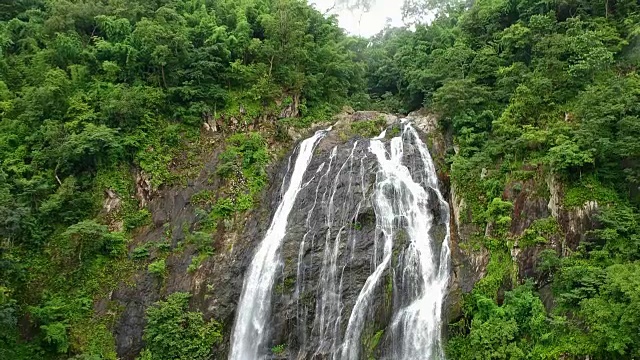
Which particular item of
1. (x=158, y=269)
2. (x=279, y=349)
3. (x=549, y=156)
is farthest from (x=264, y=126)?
(x=549, y=156)

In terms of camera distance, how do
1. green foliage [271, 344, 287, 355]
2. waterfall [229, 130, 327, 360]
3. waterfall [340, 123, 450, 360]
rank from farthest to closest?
waterfall [229, 130, 327, 360]
green foliage [271, 344, 287, 355]
waterfall [340, 123, 450, 360]

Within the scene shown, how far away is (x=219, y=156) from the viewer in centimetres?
1995

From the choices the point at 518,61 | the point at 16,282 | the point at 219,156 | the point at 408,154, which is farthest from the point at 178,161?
the point at 518,61

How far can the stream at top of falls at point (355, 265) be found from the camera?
13617 millimetres

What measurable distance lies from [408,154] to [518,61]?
6676mm

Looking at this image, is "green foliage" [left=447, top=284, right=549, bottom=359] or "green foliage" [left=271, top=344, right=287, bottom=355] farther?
"green foliage" [left=271, top=344, right=287, bottom=355]

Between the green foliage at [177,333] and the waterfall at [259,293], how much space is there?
789 millimetres

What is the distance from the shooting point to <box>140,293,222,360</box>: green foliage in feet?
46.6

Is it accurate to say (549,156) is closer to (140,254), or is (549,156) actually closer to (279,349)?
(279,349)

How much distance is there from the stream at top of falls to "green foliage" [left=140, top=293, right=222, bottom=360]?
853 mm

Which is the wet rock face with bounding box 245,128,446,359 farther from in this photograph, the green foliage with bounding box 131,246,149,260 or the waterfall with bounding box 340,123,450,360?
the green foliage with bounding box 131,246,149,260

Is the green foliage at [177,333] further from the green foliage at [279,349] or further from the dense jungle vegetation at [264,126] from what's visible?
the green foliage at [279,349]

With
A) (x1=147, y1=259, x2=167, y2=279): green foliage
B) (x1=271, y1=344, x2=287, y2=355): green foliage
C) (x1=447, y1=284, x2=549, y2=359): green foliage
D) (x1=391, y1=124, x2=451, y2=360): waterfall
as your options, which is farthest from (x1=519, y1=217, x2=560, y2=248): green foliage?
(x1=147, y1=259, x2=167, y2=279): green foliage

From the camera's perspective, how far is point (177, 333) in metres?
14.4
